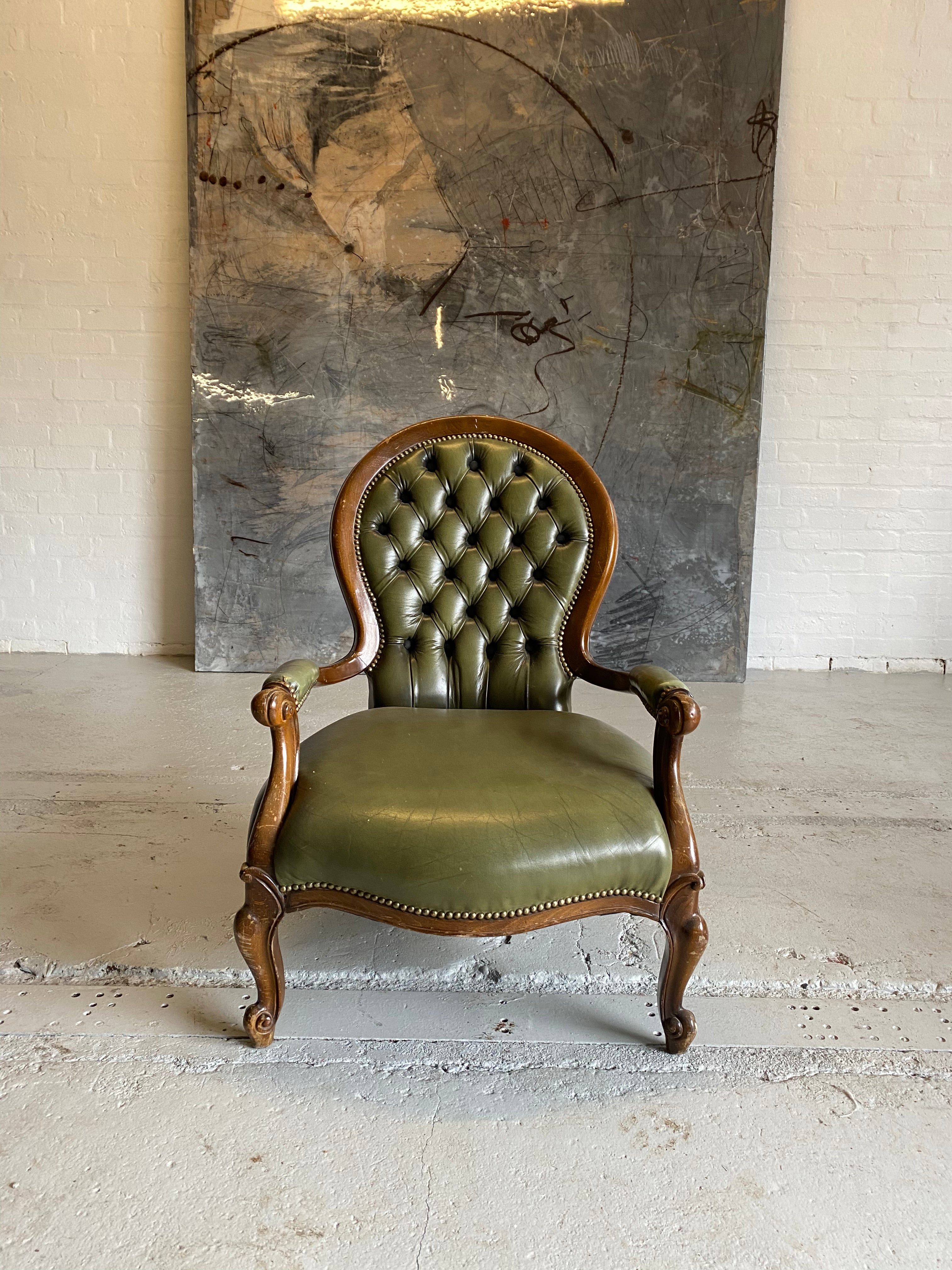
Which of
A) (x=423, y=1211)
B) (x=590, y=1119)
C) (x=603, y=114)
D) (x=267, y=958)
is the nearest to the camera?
(x=423, y=1211)

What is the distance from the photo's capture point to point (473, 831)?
51.0 inches

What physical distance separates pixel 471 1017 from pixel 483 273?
2.78m

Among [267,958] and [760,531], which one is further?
[760,531]

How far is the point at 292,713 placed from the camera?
4.71ft

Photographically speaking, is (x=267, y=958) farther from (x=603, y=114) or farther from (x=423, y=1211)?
(x=603, y=114)

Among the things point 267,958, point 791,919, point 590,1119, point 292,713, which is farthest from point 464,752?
point 791,919

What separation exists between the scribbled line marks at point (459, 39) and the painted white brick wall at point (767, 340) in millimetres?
198

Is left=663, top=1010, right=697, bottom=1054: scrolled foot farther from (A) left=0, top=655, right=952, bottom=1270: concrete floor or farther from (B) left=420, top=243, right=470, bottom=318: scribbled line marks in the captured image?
(B) left=420, top=243, right=470, bottom=318: scribbled line marks

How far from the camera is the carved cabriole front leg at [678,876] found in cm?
139

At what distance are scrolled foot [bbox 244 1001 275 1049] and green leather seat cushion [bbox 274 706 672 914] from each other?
0.74ft

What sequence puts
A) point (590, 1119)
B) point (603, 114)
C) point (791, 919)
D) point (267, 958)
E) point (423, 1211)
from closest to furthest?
point (423, 1211), point (590, 1119), point (267, 958), point (791, 919), point (603, 114)

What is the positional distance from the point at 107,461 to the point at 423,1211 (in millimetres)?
3253

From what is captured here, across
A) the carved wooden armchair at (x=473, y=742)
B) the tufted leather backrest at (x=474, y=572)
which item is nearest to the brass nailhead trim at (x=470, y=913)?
the carved wooden armchair at (x=473, y=742)

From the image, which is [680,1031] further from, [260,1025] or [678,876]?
[260,1025]
